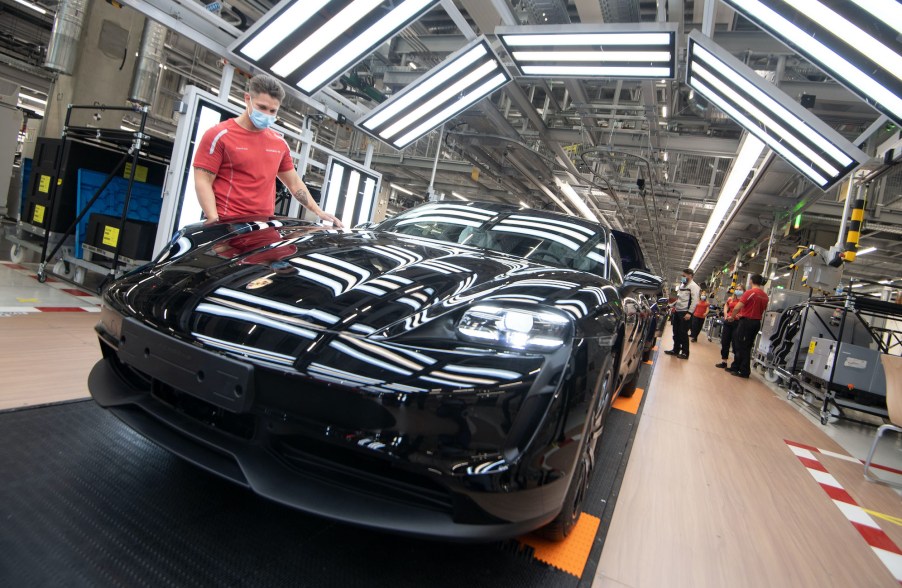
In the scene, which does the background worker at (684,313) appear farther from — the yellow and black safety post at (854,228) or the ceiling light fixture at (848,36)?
the ceiling light fixture at (848,36)

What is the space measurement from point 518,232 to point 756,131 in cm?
Answer: 433

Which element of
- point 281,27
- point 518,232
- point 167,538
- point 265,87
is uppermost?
point 281,27

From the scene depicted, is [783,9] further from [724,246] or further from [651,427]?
[724,246]

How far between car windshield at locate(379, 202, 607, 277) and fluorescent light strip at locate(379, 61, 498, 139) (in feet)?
10.6

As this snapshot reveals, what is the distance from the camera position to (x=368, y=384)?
1.01 metres

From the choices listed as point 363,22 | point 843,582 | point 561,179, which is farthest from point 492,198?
point 843,582

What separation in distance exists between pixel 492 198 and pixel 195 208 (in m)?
12.7

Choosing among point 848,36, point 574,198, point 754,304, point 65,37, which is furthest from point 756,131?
point 65,37

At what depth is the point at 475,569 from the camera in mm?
1290

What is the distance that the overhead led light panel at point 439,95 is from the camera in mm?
4996

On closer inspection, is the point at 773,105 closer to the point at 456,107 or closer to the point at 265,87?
the point at 456,107

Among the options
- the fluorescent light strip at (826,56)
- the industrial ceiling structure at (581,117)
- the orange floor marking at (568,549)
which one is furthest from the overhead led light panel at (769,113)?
the orange floor marking at (568,549)

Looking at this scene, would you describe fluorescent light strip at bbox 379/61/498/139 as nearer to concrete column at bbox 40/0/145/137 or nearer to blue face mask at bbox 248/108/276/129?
blue face mask at bbox 248/108/276/129

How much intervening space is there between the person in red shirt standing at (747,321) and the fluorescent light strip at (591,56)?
4588mm
